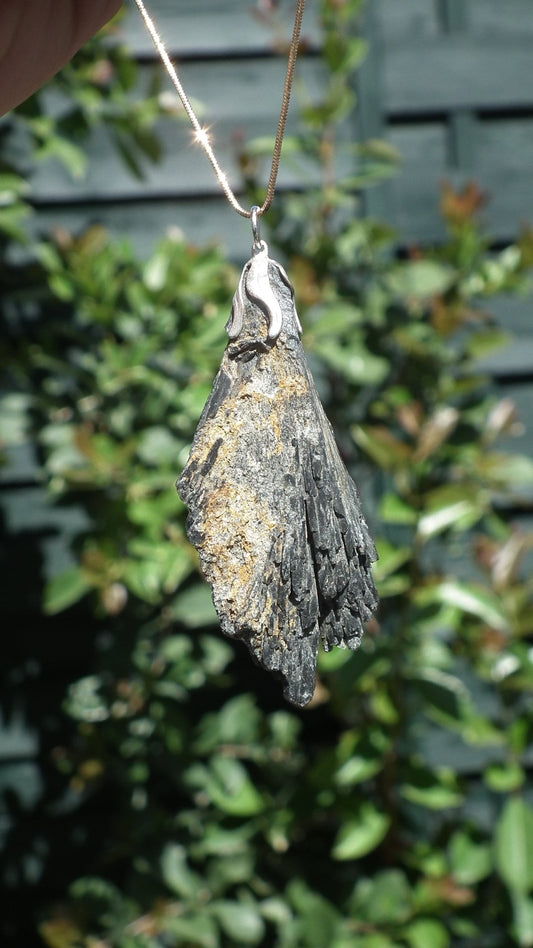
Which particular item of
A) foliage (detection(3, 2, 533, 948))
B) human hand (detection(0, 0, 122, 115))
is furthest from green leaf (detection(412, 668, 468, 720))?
human hand (detection(0, 0, 122, 115))

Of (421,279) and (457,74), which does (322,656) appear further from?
(457,74)

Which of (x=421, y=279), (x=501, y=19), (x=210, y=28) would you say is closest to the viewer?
(x=421, y=279)

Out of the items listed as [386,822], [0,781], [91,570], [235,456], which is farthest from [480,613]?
[0,781]

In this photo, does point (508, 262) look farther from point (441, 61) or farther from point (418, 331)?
point (441, 61)

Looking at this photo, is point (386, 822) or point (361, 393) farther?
point (361, 393)

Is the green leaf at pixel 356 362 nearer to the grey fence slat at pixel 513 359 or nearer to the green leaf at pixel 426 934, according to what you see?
the grey fence slat at pixel 513 359

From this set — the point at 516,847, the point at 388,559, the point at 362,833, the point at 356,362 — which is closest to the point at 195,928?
the point at 362,833

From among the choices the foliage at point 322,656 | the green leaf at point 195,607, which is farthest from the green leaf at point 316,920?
the green leaf at point 195,607
